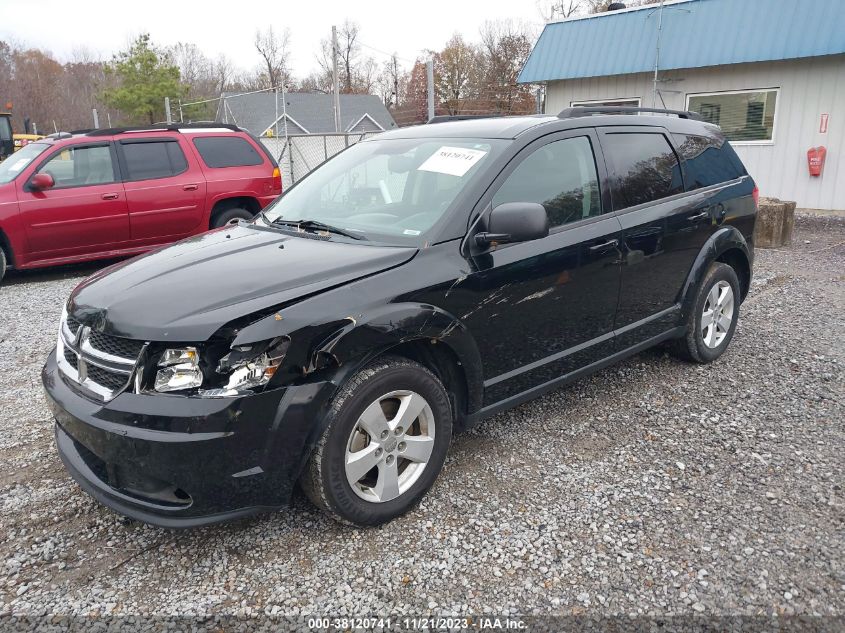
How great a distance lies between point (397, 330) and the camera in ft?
8.93

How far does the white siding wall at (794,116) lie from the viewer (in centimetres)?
1152

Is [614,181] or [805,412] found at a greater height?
[614,181]

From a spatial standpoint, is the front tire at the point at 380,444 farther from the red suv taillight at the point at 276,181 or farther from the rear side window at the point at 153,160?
the red suv taillight at the point at 276,181

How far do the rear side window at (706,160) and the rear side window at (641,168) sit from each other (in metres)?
0.15

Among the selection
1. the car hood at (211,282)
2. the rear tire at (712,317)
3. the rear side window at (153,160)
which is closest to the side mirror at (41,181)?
the rear side window at (153,160)

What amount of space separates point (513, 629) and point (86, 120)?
66575 millimetres

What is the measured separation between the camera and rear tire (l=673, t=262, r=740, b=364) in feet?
15.0

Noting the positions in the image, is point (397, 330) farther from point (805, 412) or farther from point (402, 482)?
point (805, 412)

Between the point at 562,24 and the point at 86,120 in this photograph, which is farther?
the point at 86,120

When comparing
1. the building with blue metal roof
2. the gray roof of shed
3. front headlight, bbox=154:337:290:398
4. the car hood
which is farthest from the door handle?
the gray roof of shed

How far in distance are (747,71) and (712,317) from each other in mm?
9805

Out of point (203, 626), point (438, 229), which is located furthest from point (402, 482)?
point (438, 229)

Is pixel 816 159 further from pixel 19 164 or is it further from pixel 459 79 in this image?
pixel 459 79

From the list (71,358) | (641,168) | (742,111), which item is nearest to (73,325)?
(71,358)
